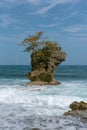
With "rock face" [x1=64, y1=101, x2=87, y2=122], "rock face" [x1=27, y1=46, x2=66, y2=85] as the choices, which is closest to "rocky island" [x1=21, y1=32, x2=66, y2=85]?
"rock face" [x1=27, y1=46, x2=66, y2=85]

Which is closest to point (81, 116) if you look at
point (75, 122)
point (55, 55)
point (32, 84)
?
point (75, 122)

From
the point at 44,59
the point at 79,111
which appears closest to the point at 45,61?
the point at 44,59

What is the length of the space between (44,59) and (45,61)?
0.83ft

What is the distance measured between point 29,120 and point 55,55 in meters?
20.7

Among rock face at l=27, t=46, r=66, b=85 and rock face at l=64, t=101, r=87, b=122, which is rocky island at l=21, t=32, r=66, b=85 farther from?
rock face at l=64, t=101, r=87, b=122

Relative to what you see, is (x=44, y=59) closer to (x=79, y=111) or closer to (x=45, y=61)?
(x=45, y=61)

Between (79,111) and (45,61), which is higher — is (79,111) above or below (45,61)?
below

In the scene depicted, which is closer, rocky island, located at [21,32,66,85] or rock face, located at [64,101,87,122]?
rock face, located at [64,101,87,122]

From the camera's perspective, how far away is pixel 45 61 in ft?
116

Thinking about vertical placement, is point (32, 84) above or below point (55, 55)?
below

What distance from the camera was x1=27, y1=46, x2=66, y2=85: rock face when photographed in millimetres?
33969

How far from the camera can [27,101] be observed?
22.8 meters

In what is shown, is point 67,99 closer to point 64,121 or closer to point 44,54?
point 64,121

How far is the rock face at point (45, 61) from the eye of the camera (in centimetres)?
3397
